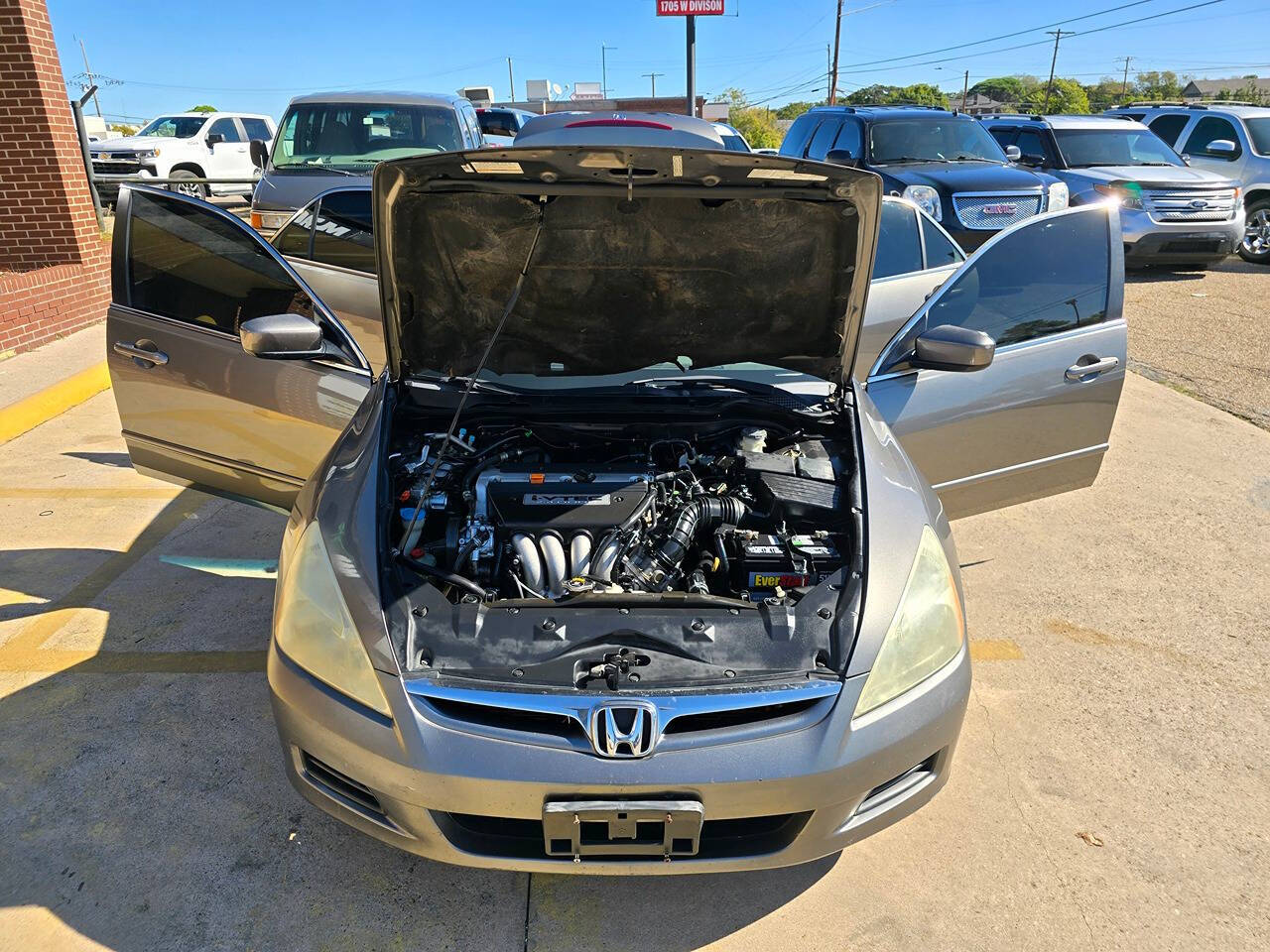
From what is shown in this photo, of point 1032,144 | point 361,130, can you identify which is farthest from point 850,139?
point 361,130

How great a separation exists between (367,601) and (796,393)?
169cm

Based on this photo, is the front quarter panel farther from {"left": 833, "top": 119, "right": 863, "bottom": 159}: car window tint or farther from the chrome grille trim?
{"left": 833, "top": 119, "right": 863, "bottom": 159}: car window tint

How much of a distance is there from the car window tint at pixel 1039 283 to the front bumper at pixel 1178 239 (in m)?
8.69

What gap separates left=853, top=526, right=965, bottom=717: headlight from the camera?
7.25 feet

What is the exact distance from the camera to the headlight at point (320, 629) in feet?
7.13

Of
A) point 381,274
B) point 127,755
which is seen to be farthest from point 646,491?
point 127,755

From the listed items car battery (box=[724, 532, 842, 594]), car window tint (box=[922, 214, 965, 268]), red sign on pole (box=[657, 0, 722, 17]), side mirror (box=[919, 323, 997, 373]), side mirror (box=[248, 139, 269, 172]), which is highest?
red sign on pole (box=[657, 0, 722, 17])

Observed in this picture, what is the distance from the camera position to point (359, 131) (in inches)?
343

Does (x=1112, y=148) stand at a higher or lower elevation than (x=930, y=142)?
lower

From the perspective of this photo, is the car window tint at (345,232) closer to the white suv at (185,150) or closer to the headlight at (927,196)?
the headlight at (927,196)

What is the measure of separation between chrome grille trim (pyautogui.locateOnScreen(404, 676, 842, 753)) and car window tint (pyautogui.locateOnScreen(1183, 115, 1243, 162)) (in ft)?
47.5

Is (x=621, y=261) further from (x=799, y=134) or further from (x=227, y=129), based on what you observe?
(x=227, y=129)

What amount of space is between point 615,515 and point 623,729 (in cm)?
83

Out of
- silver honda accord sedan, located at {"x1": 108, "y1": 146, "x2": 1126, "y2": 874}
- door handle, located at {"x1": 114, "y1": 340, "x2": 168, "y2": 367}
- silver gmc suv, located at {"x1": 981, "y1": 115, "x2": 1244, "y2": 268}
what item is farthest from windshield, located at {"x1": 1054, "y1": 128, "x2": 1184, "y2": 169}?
door handle, located at {"x1": 114, "y1": 340, "x2": 168, "y2": 367}
